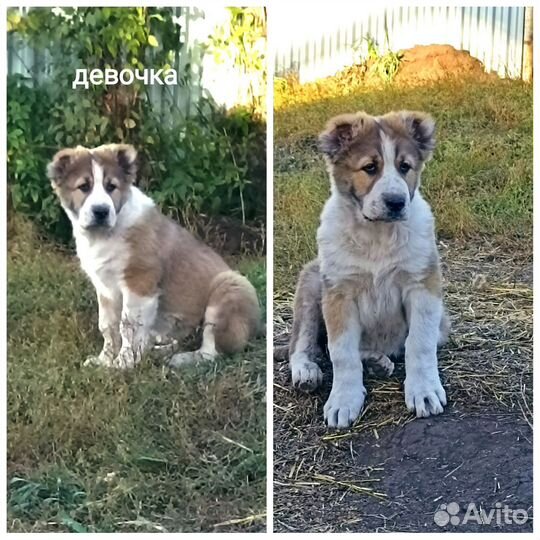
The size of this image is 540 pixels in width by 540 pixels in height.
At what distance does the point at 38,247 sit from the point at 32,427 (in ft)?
2.27

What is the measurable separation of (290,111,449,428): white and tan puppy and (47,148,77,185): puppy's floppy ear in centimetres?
97

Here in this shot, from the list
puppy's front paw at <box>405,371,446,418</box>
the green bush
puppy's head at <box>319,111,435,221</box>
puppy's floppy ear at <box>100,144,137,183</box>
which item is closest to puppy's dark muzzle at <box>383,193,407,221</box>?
puppy's head at <box>319,111,435,221</box>

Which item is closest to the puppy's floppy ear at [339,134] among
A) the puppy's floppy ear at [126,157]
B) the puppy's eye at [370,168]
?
the puppy's eye at [370,168]

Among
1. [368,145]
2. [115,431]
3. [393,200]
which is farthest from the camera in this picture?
[115,431]

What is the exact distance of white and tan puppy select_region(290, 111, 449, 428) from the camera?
3941 millimetres

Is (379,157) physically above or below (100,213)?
above

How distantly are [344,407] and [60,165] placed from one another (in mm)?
1421

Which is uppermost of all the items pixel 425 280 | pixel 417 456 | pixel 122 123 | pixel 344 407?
pixel 122 123

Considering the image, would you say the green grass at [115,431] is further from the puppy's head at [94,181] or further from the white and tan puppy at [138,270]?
the puppy's head at [94,181]

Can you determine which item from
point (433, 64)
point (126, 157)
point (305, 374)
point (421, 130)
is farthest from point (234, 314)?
point (433, 64)

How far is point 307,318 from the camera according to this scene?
13.4 ft

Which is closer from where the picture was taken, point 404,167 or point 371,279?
point 404,167

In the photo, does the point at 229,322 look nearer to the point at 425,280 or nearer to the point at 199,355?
the point at 199,355

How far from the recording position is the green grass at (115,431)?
13.1 ft
